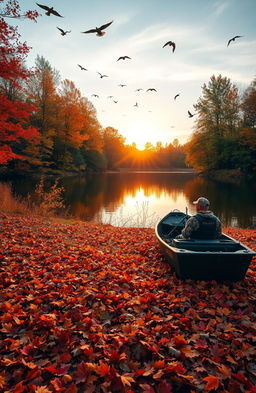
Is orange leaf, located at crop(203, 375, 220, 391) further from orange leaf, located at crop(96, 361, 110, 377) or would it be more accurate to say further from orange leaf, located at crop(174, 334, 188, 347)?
orange leaf, located at crop(96, 361, 110, 377)

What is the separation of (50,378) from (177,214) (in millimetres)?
6782

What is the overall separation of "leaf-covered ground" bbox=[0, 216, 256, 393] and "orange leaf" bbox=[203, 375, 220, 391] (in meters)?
0.01

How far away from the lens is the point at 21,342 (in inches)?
114

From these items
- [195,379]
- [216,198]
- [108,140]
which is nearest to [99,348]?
[195,379]

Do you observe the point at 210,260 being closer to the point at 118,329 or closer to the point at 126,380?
the point at 118,329

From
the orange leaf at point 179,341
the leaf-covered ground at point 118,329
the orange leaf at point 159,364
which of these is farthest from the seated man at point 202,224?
the orange leaf at point 159,364

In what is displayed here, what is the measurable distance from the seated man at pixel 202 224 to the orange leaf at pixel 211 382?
293cm

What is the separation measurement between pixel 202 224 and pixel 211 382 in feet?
10.0

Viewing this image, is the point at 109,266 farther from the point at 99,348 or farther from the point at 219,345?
the point at 219,345

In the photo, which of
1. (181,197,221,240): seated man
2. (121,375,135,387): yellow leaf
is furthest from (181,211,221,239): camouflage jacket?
(121,375,135,387): yellow leaf

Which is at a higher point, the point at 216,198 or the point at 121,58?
the point at 121,58

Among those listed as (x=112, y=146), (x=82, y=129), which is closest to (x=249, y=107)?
(x=82, y=129)

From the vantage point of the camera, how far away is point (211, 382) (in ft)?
7.89

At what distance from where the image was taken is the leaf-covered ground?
246 cm
